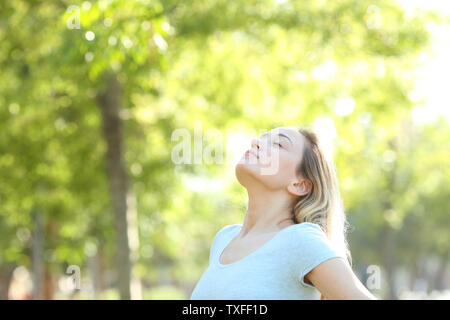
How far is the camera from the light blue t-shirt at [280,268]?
185cm

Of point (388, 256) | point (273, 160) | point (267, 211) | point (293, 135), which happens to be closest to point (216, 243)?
point (267, 211)

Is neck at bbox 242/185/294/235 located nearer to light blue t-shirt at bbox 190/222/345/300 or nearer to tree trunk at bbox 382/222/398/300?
light blue t-shirt at bbox 190/222/345/300

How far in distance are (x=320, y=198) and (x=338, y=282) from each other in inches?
17.9

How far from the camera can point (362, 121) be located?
38.1 feet

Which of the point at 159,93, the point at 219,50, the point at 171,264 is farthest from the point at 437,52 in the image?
the point at 171,264

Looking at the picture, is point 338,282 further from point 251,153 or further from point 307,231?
point 251,153

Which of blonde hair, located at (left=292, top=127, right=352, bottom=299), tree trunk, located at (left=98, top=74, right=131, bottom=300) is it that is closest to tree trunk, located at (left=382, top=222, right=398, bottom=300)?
tree trunk, located at (left=98, top=74, right=131, bottom=300)

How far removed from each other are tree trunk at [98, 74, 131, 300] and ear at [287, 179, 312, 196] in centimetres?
826

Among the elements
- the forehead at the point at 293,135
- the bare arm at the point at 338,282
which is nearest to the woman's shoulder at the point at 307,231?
the bare arm at the point at 338,282

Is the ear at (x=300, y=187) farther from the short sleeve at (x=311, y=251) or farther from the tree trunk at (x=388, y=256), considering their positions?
the tree trunk at (x=388, y=256)

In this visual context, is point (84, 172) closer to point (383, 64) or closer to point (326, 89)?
point (326, 89)

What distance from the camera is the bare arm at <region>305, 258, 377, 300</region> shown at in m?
1.71

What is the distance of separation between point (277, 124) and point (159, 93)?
30.2ft
